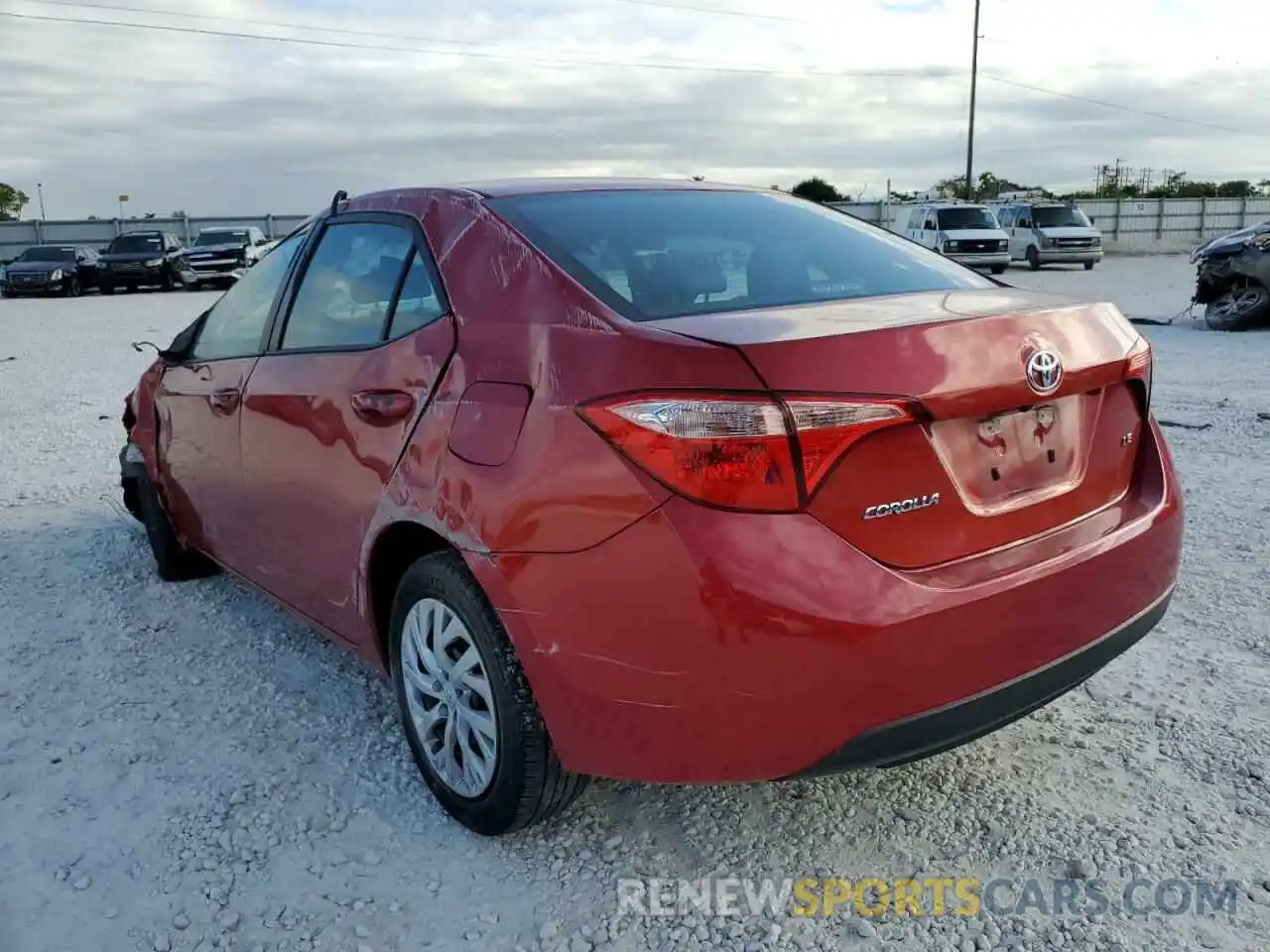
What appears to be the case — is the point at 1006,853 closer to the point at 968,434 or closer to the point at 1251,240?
the point at 968,434

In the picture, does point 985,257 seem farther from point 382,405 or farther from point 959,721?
point 959,721

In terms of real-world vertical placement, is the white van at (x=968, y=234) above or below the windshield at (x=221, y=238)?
below

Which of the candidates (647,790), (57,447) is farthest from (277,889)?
(57,447)

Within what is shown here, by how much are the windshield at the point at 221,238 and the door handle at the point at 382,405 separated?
2704 cm

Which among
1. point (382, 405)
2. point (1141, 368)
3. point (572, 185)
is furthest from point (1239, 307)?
point (382, 405)

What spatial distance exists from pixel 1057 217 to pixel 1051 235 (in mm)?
841

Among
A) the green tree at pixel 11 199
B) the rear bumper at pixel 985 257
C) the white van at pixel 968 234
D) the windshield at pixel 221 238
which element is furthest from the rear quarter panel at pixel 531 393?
the green tree at pixel 11 199

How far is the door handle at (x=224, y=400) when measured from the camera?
3.66 metres

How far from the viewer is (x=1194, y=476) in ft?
18.7

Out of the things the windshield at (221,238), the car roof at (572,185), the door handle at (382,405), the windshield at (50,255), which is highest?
the car roof at (572,185)

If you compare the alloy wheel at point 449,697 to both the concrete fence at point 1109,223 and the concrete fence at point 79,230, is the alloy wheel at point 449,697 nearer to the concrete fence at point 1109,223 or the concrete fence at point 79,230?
the concrete fence at point 1109,223

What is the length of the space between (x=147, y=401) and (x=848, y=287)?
319 cm

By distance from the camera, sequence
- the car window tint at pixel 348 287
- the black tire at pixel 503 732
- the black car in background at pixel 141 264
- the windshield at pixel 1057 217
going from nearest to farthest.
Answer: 1. the black tire at pixel 503 732
2. the car window tint at pixel 348 287
3. the black car in background at pixel 141 264
4. the windshield at pixel 1057 217

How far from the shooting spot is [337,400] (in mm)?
3010
